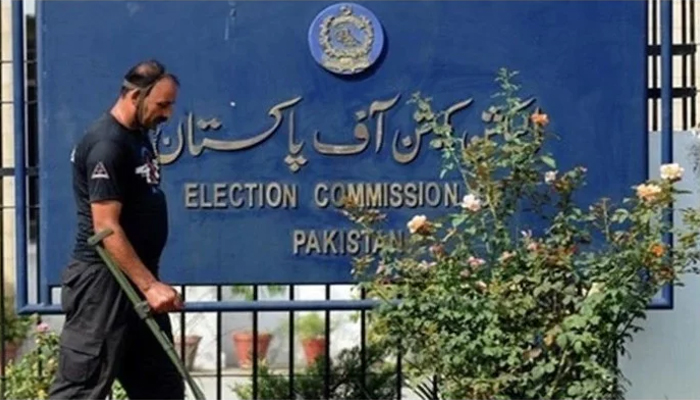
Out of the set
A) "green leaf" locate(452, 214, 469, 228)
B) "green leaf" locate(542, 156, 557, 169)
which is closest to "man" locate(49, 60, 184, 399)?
"green leaf" locate(452, 214, 469, 228)

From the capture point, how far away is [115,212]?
5.54 m

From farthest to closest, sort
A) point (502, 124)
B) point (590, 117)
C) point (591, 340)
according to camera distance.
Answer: point (590, 117)
point (502, 124)
point (591, 340)

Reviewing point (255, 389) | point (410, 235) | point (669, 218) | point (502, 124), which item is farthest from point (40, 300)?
point (669, 218)

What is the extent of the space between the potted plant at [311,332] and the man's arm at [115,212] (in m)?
5.67

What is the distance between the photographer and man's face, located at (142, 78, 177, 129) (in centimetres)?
564

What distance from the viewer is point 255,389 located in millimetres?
7148

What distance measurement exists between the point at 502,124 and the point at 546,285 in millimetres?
710

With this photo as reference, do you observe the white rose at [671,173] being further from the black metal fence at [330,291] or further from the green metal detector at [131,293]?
the green metal detector at [131,293]

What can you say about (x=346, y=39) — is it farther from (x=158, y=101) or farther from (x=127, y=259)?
(x=127, y=259)

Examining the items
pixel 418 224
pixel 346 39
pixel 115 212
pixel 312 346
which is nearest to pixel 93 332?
pixel 115 212

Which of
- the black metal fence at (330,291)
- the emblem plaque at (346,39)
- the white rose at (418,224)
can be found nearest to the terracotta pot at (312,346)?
the black metal fence at (330,291)

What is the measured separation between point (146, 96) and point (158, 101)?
47mm

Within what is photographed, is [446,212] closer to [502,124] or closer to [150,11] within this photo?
[502,124]

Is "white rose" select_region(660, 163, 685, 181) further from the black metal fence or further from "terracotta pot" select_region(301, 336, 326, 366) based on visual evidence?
"terracotta pot" select_region(301, 336, 326, 366)
